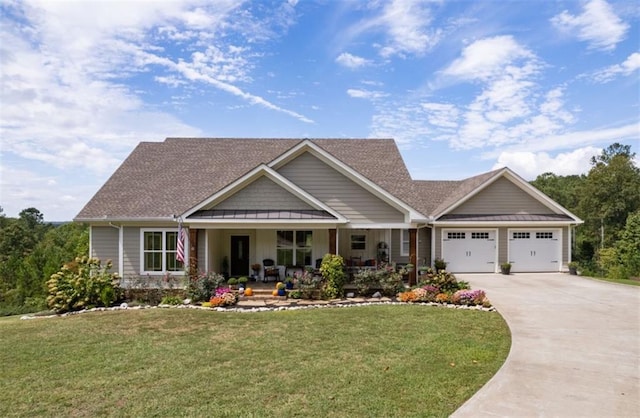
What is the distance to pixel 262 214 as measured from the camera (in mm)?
14273

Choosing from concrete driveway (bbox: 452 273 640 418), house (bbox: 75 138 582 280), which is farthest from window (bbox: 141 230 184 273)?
concrete driveway (bbox: 452 273 640 418)

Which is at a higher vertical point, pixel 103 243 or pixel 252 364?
pixel 103 243

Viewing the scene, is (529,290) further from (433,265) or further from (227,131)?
(227,131)

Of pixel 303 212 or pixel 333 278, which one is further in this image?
pixel 303 212

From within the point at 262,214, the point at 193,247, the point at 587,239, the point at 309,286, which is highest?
the point at 262,214

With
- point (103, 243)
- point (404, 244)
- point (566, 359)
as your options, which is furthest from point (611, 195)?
point (103, 243)

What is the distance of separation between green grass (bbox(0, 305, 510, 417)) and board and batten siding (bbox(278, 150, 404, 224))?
5.04 metres

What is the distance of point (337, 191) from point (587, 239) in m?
39.2

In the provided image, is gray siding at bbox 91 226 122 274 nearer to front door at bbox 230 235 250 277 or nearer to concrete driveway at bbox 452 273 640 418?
front door at bbox 230 235 250 277

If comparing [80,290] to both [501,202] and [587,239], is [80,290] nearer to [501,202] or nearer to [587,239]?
[501,202]

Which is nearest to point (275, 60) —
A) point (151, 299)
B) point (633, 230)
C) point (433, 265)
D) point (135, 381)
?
point (151, 299)

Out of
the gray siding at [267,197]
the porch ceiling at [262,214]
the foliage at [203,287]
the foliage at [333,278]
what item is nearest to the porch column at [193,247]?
the porch ceiling at [262,214]

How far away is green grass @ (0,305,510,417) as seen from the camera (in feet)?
17.8

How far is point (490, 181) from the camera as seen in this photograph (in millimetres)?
20016
